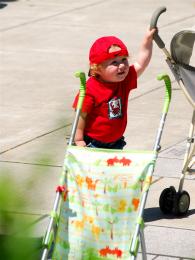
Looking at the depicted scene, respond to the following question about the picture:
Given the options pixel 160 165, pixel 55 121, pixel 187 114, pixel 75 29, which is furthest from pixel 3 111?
pixel 55 121

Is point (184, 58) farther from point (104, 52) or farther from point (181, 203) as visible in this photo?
point (104, 52)

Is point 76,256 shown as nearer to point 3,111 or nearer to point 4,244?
point 4,244

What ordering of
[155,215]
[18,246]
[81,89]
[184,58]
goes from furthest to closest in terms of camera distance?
[155,215]
[184,58]
[81,89]
[18,246]

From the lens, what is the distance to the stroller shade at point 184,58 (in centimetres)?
562

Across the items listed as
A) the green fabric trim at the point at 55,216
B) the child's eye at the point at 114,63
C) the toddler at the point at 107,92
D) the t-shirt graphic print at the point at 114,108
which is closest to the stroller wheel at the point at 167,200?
the toddler at the point at 107,92

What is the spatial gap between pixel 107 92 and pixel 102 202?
1172 millimetres

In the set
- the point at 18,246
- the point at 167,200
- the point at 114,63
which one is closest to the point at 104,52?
the point at 114,63

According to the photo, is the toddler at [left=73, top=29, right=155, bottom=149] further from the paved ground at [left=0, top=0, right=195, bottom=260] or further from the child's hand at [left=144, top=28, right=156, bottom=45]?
the paved ground at [left=0, top=0, right=195, bottom=260]

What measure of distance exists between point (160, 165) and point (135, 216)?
10.1 ft

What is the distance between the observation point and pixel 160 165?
7.02 m

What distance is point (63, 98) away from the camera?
375 inches

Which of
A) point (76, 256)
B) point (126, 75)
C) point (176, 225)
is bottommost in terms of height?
point (176, 225)

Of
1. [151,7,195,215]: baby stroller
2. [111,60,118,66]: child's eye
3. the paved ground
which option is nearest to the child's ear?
[111,60,118,66]: child's eye

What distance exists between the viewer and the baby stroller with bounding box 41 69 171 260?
3938 millimetres
